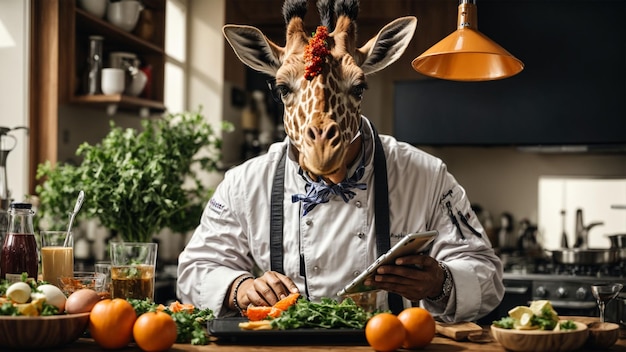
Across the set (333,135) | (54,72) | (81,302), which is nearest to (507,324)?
(333,135)

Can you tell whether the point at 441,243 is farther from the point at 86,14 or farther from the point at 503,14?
the point at 503,14

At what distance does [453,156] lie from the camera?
5.53 m

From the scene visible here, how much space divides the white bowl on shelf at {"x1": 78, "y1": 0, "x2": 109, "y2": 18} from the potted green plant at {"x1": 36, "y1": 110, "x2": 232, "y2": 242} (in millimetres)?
761

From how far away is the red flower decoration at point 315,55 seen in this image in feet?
→ 6.75

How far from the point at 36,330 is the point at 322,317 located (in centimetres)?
59

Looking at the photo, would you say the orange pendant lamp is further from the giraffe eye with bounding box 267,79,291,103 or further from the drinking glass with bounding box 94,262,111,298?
the drinking glass with bounding box 94,262,111,298

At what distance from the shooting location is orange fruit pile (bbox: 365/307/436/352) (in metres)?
1.56

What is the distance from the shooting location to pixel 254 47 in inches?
87.8

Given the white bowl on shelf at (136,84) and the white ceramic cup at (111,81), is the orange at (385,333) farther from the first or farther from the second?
the white bowl on shelf at (136,84)

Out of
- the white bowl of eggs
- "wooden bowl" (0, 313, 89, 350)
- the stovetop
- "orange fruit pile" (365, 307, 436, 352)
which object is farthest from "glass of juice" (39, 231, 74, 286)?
the stovetop

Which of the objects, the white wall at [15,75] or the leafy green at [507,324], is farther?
→ the white wall at [15,75]

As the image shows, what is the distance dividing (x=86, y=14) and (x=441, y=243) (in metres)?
2.25

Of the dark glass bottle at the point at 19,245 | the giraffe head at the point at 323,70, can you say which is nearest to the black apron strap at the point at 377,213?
the giraffe head at the point at 323,70

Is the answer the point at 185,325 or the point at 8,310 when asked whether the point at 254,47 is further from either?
the point at 8,310
